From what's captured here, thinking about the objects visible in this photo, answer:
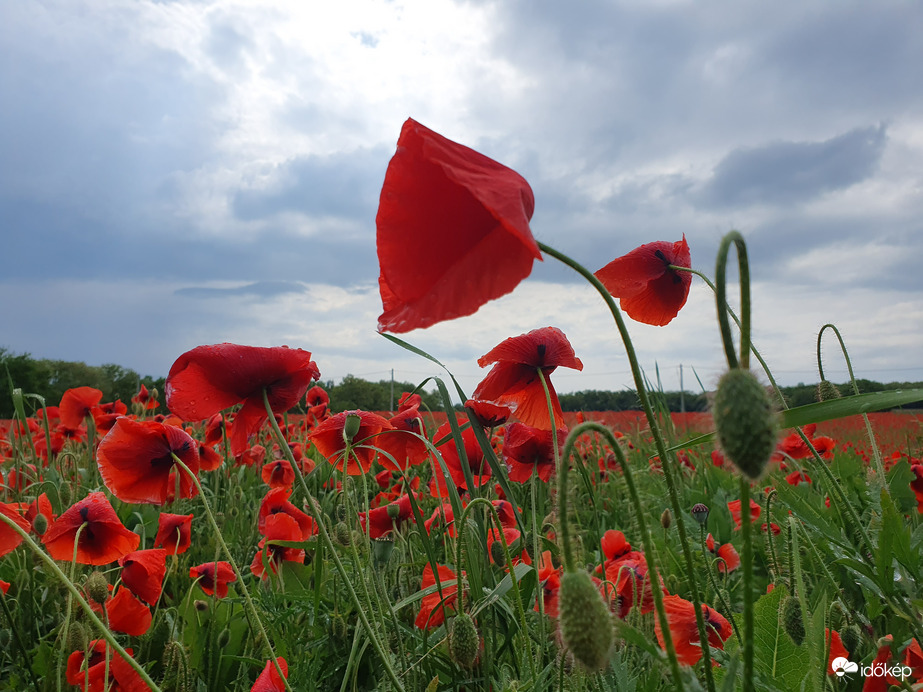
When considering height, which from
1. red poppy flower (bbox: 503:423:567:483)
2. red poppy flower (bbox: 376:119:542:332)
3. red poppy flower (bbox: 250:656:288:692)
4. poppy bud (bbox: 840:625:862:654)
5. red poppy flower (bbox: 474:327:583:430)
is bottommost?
poppy bud (bbox: 840:625:862:654)

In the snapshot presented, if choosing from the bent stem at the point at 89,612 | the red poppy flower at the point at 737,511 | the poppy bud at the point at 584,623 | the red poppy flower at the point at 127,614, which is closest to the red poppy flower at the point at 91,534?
the red poppy flower at the point at 127,614

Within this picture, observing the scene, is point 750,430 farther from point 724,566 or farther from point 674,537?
point 674,537

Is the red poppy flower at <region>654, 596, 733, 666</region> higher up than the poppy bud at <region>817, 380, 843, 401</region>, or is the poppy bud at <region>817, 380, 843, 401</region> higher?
the poppy bud at <region>817, 380, 843, 401</region>

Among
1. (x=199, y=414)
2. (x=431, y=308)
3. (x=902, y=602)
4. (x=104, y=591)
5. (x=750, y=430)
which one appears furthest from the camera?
(x=104, y=591)

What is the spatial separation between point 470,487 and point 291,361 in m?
0.50

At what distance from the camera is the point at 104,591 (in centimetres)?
176

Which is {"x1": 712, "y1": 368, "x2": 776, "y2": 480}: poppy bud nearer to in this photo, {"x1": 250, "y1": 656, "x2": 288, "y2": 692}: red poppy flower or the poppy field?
the poppy field

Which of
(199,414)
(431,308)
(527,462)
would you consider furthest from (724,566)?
(431,308)

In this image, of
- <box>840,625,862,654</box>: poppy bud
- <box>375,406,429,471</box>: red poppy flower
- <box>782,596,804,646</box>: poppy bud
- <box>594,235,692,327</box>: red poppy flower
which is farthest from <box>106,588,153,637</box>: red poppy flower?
<box>840,625,862,654</box>: poppy bud

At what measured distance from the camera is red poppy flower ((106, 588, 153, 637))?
189 centimetres

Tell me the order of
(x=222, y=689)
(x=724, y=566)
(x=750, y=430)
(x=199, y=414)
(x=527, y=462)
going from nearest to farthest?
(x=750, y=430) → (x=199, y=414) → (x=222, y=689) → (x=527, y=462) → (x=724, y=566)

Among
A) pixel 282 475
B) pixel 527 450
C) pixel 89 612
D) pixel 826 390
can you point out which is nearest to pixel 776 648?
pixel 826 390

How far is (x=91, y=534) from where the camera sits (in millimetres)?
2033

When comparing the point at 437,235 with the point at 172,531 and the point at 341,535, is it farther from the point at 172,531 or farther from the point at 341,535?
the point at 172,531
